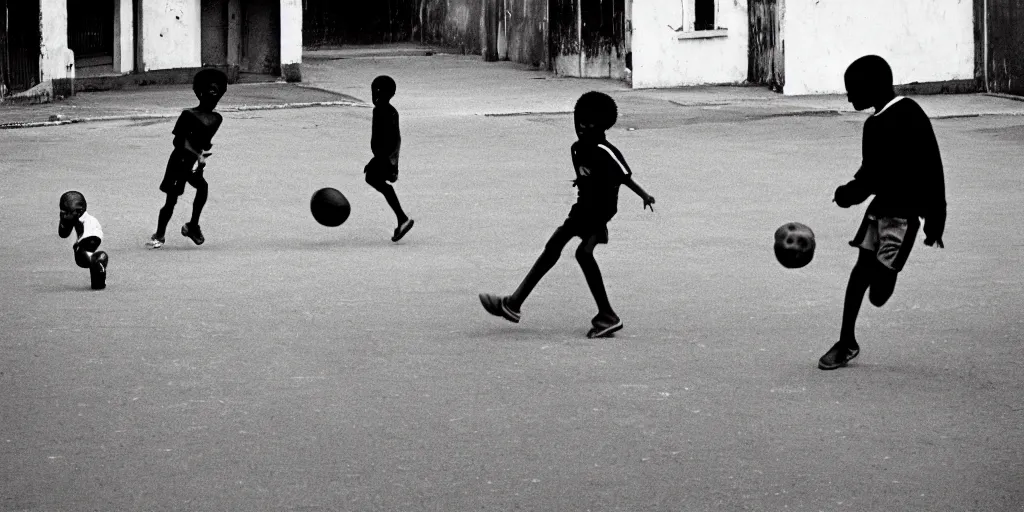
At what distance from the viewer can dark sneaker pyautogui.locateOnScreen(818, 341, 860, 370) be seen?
25.0 ft

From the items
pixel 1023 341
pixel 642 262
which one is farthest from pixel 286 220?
pixel 1023 341

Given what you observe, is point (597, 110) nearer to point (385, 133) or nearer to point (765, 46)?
point (385, 133)

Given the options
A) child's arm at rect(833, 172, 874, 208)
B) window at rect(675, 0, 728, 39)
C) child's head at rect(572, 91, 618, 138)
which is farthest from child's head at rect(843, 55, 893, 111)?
window at rect(675, 0, 728, 39)

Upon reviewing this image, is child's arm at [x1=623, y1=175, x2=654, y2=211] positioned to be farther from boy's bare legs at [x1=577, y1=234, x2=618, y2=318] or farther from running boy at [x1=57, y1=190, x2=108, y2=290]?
running boy at [x1=57, y1=190, x2=108, y2=290]

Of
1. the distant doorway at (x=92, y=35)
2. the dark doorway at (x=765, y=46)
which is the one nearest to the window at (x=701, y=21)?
the dark doorway at (x=765, y=46)

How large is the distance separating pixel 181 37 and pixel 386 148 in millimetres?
20764

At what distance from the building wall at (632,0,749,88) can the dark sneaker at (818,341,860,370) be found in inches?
871

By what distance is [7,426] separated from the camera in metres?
6.57

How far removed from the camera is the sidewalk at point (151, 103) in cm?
2386

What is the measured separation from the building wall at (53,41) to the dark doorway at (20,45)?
0.10 meters

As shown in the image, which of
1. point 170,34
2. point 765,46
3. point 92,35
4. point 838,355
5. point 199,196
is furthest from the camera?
point 170,34

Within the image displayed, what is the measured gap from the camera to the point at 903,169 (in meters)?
7.50

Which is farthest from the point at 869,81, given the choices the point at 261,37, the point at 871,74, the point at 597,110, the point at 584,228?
the point at 261,37

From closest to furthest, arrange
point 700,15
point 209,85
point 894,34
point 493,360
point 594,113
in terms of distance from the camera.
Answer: point 493,360, point 594,113, point 209,85, point 894,34, point 700,15
